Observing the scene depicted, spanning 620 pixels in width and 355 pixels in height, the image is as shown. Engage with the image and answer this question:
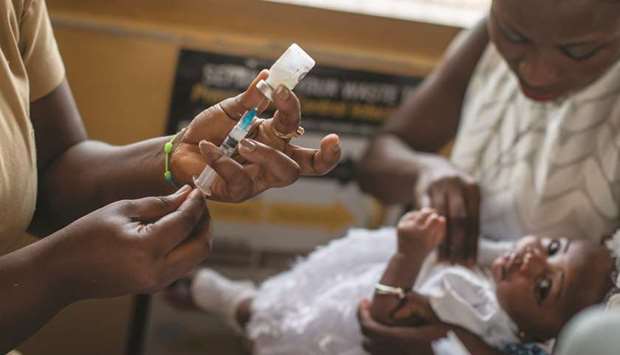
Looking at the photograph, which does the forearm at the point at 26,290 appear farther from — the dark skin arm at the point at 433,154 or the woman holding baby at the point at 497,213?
the dark skin arm at the point at 433,154

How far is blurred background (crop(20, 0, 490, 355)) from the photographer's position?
81.9 inches

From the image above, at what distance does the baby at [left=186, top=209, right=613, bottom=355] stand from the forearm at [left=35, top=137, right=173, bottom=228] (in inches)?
22.5

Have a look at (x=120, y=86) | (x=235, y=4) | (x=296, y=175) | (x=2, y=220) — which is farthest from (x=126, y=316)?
(x=296, y=175)

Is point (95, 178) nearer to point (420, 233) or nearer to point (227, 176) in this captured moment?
point (227, 176)

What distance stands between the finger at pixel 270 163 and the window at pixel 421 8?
1.09m

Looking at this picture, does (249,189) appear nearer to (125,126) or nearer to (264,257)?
(125,126)

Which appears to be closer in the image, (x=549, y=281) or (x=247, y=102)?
(x=247, y=102)

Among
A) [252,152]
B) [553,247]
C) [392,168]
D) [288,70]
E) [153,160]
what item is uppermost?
[288,70]

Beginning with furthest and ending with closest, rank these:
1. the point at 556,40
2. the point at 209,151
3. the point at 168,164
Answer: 1. the point at 556,40
2. the point at 168,164
3. the point at 209,151

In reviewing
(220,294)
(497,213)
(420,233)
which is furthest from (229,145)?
(220,294)

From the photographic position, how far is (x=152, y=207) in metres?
1.06

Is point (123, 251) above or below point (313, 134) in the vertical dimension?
above

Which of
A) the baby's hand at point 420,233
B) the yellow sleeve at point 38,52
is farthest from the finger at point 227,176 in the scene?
the baby's hand at point 420,233

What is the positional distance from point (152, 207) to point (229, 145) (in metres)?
0.16
